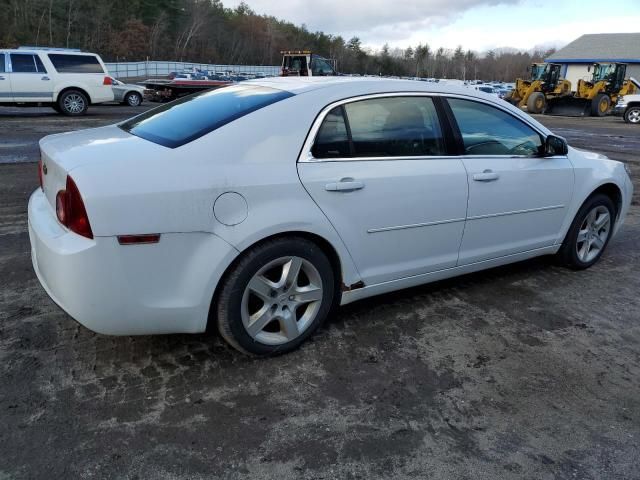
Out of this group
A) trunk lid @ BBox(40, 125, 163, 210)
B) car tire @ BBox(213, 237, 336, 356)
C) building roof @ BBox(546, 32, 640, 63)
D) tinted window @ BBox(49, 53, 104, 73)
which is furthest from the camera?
building roof @ BBox(546, 32, 640, 63)

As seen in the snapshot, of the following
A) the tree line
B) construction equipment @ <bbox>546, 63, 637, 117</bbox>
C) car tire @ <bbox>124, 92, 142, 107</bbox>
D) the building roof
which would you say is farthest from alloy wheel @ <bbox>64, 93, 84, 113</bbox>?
the building roof

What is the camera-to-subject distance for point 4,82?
49.3ft

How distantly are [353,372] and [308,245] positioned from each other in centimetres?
76

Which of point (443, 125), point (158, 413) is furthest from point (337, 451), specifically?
point (443, 125)

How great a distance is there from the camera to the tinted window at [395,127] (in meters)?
3.23

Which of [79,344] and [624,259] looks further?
[624,259]

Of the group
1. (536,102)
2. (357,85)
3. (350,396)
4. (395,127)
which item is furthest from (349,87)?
(536,102)

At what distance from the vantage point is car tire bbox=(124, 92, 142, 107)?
2102cm

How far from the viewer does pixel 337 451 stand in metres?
2.38

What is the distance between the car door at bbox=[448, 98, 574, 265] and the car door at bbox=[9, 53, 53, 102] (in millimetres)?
15138

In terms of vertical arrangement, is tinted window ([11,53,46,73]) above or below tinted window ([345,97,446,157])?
above

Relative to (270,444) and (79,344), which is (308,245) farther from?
(79,344)

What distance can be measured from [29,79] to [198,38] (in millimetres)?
83096

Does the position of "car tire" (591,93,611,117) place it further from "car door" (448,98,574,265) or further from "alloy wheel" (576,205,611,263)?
"car door" (448,98,574,265)
